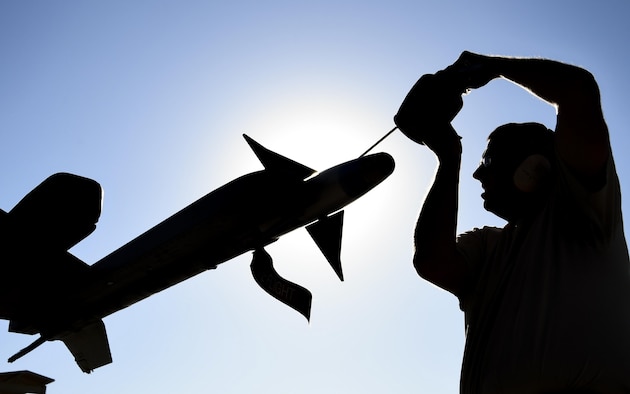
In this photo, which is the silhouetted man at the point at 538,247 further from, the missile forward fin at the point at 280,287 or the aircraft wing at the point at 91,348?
the aircraft wing at the point at 91,348

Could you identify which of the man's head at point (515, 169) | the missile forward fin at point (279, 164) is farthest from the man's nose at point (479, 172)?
the missile forward fin at point (279, 164)

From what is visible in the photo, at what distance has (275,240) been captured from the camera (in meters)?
7.18

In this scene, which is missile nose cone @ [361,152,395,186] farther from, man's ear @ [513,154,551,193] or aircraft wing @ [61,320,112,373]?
aircraft wing @ [61,320,112,373]

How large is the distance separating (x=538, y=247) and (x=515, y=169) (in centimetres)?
61

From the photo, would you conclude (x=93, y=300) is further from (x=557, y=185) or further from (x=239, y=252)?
(x=557, y=185)

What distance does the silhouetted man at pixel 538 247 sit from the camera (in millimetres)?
2658

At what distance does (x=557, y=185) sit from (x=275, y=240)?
14.4ft

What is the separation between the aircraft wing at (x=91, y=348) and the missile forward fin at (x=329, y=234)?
600 cm

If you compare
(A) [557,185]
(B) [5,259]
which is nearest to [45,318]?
(B) [5,259]

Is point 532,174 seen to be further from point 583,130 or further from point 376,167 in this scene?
point 376,167

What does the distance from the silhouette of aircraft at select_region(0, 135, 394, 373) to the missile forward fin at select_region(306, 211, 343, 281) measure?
13 millimetres

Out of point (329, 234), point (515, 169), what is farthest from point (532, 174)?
point (329, 234)

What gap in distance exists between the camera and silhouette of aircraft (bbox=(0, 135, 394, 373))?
6711 millimetres

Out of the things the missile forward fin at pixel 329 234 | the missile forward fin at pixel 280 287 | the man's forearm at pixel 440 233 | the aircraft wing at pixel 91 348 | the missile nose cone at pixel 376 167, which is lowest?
the man's forearm at pixel 440 233
